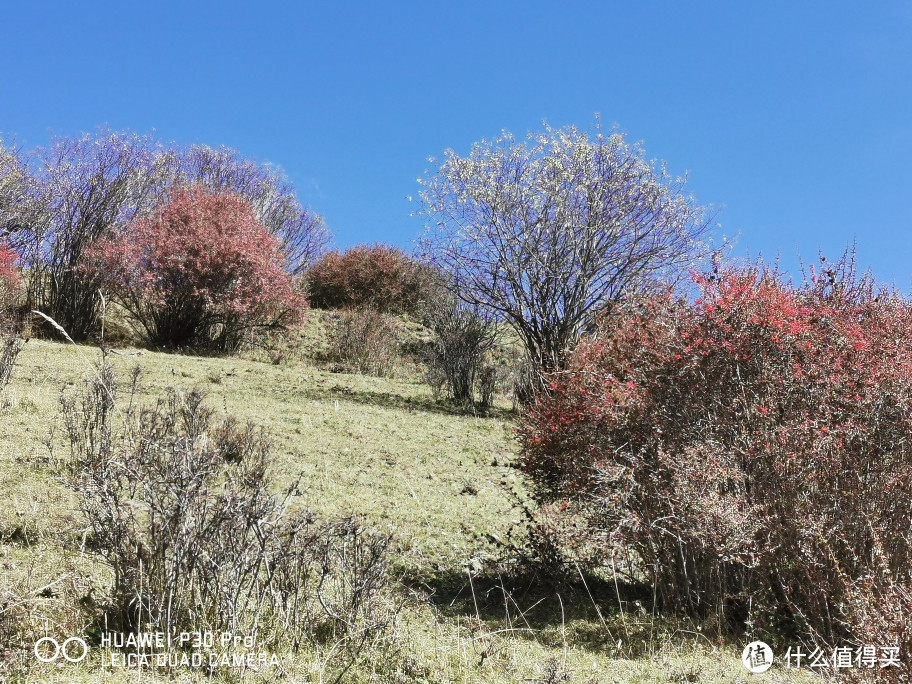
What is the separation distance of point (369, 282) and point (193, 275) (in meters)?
9.79

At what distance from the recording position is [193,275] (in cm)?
1661

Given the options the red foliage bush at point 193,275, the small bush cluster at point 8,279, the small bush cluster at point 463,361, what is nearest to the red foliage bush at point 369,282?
the red foliage bush at point 193,275

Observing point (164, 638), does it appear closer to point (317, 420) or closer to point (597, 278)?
point (317, 420)

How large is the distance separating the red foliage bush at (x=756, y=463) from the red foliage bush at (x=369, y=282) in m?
21.4

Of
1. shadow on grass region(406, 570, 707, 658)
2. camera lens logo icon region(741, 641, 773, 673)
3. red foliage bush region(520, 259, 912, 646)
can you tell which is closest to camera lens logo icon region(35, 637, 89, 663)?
shadow on grass region(406, 570, 707, 658)

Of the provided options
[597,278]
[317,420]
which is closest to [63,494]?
[317,420]

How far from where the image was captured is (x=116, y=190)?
61.7ft

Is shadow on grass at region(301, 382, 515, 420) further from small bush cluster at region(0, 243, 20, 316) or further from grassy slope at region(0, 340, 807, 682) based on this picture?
small bush cluster at region(0, 243, 20, 316)

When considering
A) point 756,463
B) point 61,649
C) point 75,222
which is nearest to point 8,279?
point 75,222

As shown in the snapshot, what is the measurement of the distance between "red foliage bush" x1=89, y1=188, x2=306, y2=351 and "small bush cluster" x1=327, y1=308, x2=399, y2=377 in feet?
5.79

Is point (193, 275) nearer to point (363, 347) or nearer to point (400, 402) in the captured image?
point (363, 347)

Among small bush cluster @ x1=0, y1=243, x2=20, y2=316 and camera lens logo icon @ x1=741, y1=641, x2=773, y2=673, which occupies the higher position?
small bush cluster @ x1=0, y1=243, x2=20, y2=316

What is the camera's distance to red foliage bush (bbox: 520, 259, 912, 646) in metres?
3.29

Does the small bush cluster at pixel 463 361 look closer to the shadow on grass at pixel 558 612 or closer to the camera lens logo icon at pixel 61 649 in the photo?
the shadow on grass at pixel 558 612
